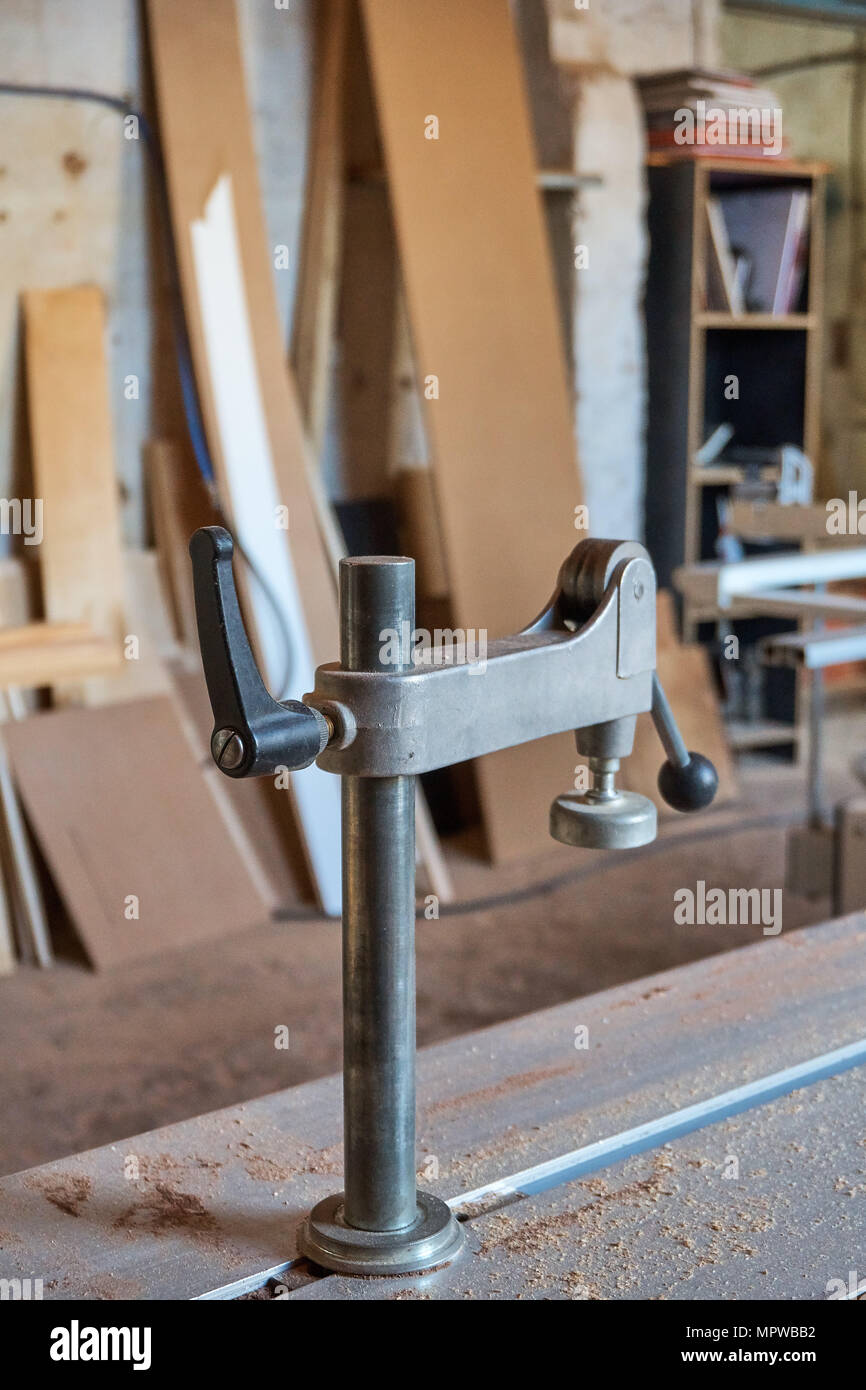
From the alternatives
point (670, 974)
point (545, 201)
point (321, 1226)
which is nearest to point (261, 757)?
point (321, 1226)

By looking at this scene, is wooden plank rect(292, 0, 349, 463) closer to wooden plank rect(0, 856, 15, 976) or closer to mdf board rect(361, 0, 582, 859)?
mdf board rect(361, 0, 582, 859)

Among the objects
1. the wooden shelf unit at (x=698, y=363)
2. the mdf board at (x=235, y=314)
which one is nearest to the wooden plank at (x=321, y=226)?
the mdf board at (x=235, y=314)

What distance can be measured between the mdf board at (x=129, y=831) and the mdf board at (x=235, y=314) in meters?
0.25

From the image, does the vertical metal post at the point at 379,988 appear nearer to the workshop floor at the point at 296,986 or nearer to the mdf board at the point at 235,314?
the workshop floor at the point at 296,986

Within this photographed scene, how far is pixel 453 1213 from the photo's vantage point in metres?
0.84

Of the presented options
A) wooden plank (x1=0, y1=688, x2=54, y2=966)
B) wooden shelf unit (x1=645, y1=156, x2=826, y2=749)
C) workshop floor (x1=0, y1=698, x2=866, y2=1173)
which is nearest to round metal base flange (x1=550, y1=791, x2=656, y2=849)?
workshop floor (x1=0, y1=698, x2=866, y2=1173)

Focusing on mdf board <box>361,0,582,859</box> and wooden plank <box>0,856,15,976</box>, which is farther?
mdf board <box>361,0,582,859</box>

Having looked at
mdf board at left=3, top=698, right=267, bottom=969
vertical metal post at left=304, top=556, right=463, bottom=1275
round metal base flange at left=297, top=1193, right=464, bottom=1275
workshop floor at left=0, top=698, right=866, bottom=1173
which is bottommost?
workshop floor at left=0, top=698, right=866, bottom=1173

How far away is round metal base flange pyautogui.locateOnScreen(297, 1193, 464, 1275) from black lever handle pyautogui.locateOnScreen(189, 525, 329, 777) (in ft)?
0.94

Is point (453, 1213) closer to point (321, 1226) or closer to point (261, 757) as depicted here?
point (321, 1226)

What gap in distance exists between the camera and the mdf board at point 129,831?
10.6 feet

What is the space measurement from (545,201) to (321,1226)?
12.8 ft

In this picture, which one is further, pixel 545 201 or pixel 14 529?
pixel 545 201

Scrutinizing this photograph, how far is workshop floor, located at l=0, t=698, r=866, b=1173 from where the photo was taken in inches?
103
